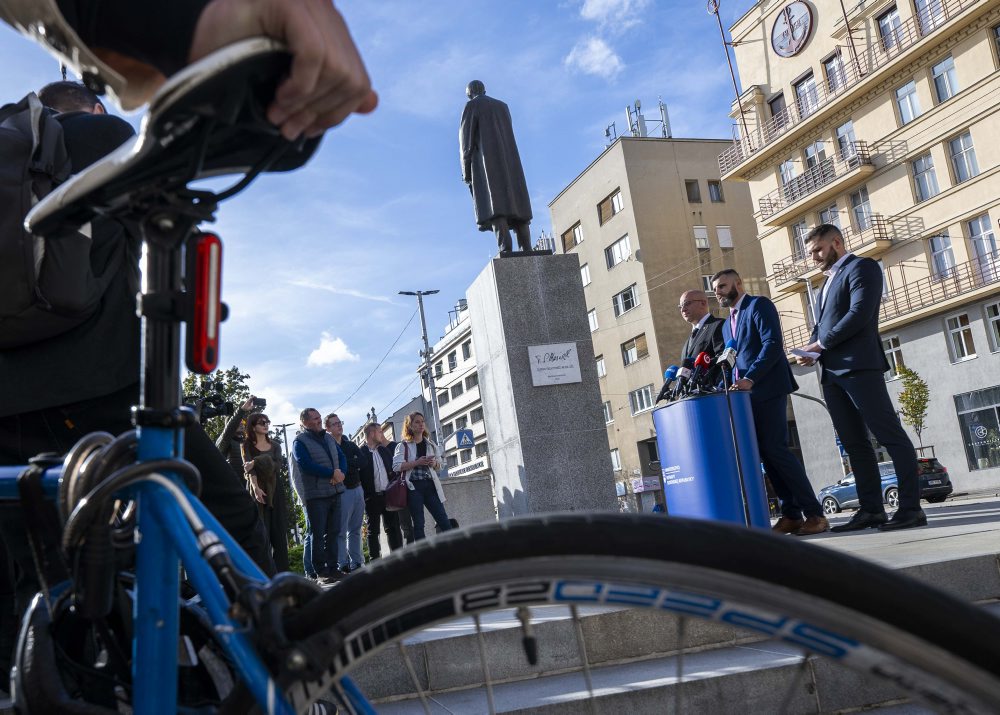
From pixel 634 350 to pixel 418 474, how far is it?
38.0 meters

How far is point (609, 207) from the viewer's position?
4800 cm

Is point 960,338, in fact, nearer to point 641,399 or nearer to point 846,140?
point 846,140

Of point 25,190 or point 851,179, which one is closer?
point 25,190

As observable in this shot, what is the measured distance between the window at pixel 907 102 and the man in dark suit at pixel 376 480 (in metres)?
27.3

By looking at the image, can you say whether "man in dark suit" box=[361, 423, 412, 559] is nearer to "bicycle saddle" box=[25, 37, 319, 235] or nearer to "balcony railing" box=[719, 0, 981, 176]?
"bicycle saddle" box=[25, 37, 319, 235]

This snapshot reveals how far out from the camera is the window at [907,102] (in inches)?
1215

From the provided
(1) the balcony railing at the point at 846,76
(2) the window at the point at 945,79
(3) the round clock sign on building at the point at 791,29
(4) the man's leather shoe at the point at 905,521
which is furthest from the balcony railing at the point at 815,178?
(4) the man's leather shoe at the point at 905,521

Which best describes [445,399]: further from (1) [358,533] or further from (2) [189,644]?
(2) [189,644]

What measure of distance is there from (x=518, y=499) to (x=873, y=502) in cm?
403

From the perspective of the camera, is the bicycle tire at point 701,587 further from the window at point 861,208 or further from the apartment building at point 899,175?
the window at point 861,208

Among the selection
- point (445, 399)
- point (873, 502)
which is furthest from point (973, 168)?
point (445, 399)

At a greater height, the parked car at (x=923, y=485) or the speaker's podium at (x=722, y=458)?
the speaker's podium at (x=722, y=458)

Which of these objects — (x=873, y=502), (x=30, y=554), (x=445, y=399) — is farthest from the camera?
(x=445, y=399)

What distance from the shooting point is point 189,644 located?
50.7 inches
